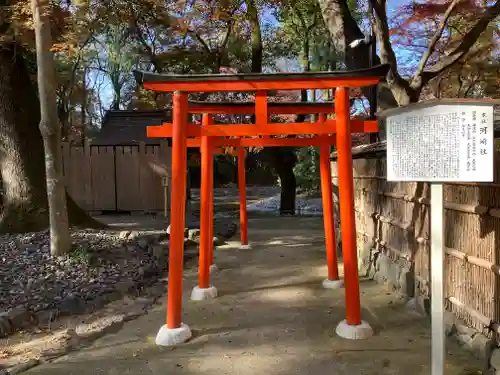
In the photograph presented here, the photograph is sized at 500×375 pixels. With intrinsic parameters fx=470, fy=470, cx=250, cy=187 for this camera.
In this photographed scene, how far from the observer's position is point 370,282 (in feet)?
21.4

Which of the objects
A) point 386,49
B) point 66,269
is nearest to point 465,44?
point 386,49

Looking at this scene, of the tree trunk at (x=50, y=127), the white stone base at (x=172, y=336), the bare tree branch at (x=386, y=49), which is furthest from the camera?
the bare tree branch at (x=386, y=49)

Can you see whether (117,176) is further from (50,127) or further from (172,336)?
(172,336)

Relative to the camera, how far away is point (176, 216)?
4.41 metres

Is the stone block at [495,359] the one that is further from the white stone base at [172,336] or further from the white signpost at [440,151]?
the white stone base at [172,336]

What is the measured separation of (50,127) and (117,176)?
775 cm

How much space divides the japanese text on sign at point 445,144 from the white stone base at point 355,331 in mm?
1701

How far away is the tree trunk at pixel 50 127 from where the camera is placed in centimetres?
635

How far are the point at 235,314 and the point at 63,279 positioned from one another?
7.70 feet

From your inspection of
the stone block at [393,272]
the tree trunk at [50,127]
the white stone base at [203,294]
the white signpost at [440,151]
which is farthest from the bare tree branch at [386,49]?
the tree trunk at [50,127]

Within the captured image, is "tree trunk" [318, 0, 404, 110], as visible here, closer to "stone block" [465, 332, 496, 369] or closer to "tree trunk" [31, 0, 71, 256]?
"tree trunk" [31, 0, 71, 256]

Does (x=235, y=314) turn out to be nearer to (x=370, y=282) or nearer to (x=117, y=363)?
(x=117, y=363)

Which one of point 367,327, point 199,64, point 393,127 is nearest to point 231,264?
point 367,327

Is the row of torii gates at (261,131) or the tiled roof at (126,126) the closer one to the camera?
the row of torii gates at (261,131)
